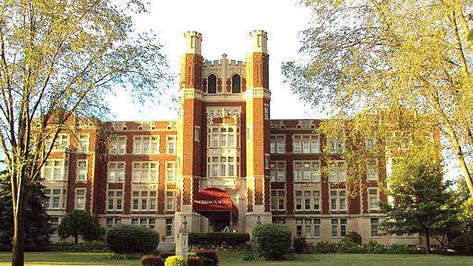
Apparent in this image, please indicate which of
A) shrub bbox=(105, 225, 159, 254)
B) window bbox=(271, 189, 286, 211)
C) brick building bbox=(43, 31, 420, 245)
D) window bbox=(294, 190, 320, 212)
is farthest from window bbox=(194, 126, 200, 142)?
shrub bbox=(105, 225, 159, 254)

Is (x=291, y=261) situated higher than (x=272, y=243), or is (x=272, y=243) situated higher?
(x=272, y=243)

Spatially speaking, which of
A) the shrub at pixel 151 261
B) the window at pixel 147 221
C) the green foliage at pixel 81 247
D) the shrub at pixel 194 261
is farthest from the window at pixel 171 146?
the shrub at pixel 194 261

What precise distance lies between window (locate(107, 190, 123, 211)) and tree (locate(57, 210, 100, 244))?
22.2 ft

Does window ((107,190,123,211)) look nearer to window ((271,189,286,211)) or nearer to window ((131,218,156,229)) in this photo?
window ((131,218,156,229))

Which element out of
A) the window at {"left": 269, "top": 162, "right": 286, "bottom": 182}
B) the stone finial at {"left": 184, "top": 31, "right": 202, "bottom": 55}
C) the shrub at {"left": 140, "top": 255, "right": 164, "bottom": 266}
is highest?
the stone finial at {"left": 184, "top": 31, "right": 202, "bottom": 55}

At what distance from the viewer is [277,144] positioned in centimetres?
5084

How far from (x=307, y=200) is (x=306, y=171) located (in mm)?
2638

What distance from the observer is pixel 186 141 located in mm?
44438

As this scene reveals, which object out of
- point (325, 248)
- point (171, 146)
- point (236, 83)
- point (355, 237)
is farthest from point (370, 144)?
point (171, 146)

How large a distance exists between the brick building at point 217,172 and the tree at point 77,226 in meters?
5.45

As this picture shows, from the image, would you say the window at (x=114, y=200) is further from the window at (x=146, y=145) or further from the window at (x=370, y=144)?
the window at (x=370, y=144)

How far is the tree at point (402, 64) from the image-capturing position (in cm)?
1179

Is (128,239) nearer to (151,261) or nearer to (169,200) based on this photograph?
(151,261)

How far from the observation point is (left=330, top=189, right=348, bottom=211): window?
162 ft
